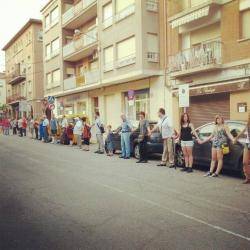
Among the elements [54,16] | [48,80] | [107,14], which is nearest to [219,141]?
[107,14]

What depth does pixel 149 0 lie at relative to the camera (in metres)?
24.2

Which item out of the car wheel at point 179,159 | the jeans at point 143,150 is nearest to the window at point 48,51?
the jeans at point 143,150

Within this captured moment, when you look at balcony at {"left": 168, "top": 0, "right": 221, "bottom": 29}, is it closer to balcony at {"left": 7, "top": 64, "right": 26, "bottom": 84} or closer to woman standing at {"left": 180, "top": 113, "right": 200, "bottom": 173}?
woman standing at {"left": 180, "top": 113, "right": 200, "bottom": 173}

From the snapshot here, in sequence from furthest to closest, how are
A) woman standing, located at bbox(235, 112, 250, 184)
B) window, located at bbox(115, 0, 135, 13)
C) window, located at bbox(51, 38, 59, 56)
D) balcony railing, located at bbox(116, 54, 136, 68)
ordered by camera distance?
window, located at bbox(51, 38, 59, 56) < window, located at bbox(115, 0, 135, 13) < balcony railing, located at bbox(116, 54, 136, 68) < woman standing, located at bbox(235, 112, 250, 184)

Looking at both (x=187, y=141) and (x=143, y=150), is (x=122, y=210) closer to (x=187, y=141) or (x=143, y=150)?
(x=187, y=141)

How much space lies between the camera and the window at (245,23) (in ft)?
60.1

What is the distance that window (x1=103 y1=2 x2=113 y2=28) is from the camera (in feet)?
90.4

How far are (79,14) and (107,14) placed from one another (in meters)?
4.41

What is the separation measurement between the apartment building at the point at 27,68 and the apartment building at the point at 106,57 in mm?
9143

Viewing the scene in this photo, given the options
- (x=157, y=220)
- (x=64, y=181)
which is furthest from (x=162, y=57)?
(x=157, y=220)

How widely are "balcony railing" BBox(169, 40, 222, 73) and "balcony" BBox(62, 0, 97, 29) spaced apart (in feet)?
34.2

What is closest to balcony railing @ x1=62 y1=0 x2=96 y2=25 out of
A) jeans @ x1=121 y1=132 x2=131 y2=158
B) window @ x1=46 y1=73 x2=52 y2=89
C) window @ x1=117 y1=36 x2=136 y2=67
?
window @ x1=117 y1=36 x2=136 y2=67

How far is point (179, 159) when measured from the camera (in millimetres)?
13008

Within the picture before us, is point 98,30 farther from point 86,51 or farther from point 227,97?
point 227,97
